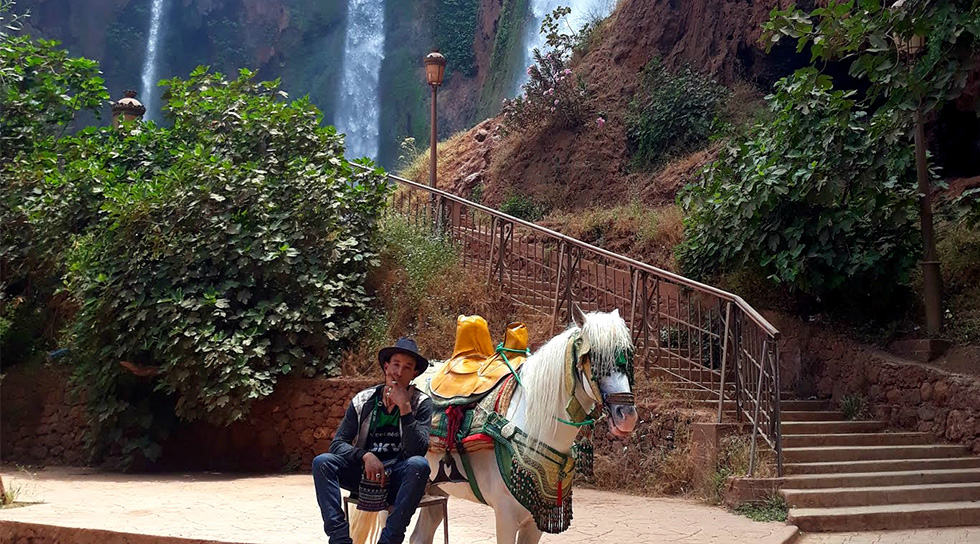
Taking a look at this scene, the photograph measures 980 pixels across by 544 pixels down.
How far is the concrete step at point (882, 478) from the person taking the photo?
26.5 ft

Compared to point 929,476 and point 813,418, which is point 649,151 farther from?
point 929,476

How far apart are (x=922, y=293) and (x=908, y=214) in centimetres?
107

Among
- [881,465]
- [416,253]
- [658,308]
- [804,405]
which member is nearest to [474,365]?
[658,308]

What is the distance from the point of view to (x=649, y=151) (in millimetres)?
18703

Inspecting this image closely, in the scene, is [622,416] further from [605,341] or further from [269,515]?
[269,515]

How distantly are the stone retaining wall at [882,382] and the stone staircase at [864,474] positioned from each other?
0.22 m

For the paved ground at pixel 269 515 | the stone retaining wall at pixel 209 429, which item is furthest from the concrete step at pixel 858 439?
the stone retaining wall at pixel 209 429

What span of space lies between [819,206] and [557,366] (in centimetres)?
715

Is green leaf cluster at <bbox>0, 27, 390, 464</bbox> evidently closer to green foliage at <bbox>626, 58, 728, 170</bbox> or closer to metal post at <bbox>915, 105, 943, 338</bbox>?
metal post at <bbox>915, 105, 943, 338</bbox>

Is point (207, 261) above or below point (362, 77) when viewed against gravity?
below

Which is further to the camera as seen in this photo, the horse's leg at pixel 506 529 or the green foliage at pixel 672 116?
the green foliage at pixel 672 116

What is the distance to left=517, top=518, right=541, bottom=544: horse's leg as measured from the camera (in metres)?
4.79

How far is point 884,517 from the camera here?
298 inches

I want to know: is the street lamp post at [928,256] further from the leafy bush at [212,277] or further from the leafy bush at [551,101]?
the leafy bush at [551,101]
